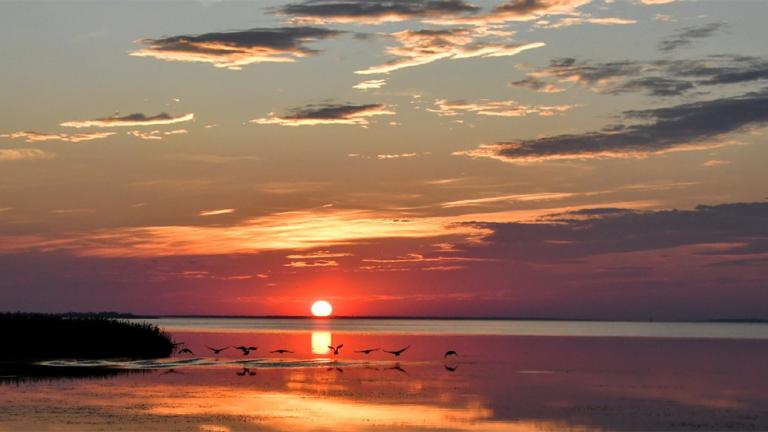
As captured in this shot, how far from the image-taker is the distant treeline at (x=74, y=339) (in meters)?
67.1

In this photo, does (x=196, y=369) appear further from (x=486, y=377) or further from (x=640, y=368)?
(x=640, y=368)

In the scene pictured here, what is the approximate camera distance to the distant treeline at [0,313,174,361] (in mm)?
67062

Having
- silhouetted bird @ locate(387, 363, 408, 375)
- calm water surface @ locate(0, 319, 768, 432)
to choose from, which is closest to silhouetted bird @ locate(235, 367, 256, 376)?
calm water surface @ locate(0, 319, 768, 432)

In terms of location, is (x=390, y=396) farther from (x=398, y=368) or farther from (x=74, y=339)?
(x=74, y=339)

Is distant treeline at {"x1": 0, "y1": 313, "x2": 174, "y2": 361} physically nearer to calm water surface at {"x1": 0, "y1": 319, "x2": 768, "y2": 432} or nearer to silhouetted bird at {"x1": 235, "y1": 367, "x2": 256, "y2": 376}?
calm water surface at {"x1": 0, "y1": 319, "x2": 768, "y2": 432}

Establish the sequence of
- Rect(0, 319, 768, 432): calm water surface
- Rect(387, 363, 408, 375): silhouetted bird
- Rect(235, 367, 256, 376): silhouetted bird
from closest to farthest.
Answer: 1. Rect(0, 319, 768, 432): calm water surface
2. Rect(235, 367, 256, 376): silhouetted bird
3. Rect(387, 363, 408, 375): silhouetted bird

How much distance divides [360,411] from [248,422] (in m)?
5.43

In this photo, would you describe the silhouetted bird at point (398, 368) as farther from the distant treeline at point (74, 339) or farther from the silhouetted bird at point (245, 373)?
the distant treeline at point (74, 339)

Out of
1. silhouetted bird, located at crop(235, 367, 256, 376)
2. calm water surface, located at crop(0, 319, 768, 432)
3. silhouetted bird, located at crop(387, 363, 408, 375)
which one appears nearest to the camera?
calm water surface, located at crop(0, 319, 768, 432)

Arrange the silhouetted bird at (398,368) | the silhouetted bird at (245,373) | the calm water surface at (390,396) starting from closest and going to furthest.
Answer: the calm water surface at (390,396), the silhouetted bird at (245,373), the silhouetted bird at (398,368)

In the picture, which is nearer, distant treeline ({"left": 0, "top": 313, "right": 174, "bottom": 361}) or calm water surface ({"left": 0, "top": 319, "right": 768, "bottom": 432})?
calm water surface ({"left": 0, "top": 319, "right": 768, "bottom": 432})

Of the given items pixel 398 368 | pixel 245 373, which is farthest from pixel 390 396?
pixel 398 368

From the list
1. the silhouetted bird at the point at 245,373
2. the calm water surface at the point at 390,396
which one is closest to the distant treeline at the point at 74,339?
the calm water surface at the point at 390,396

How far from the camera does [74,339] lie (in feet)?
227
